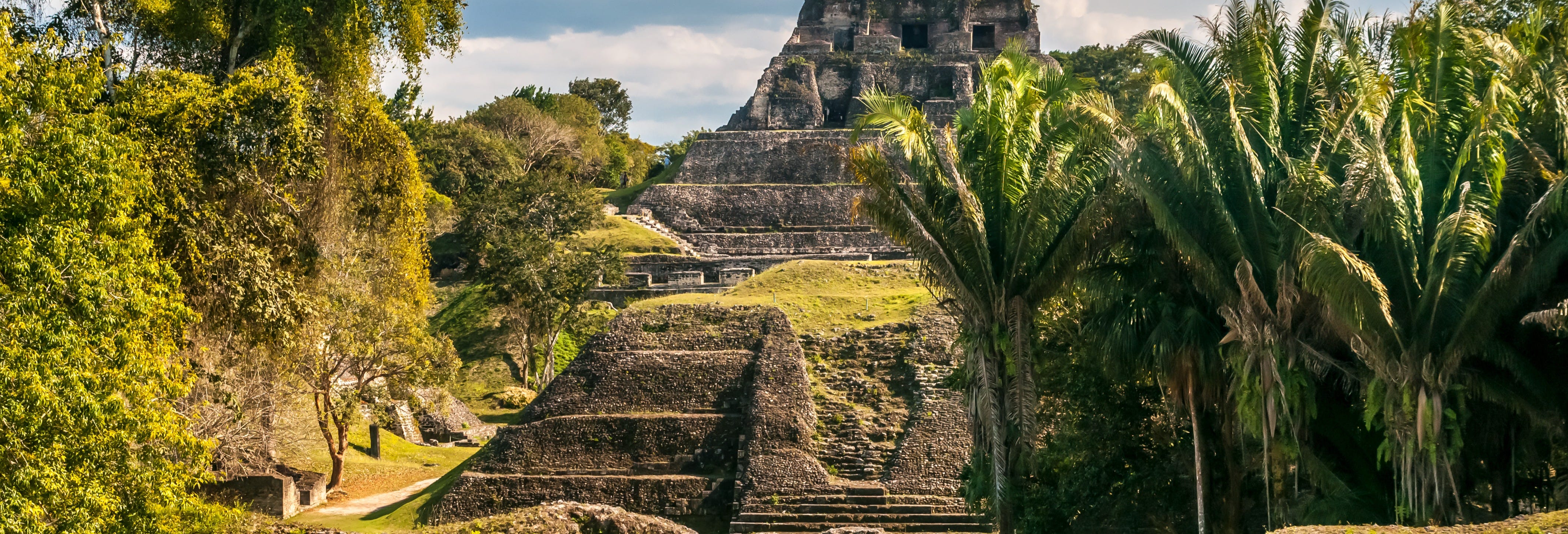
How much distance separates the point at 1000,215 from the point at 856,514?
22.5 ft

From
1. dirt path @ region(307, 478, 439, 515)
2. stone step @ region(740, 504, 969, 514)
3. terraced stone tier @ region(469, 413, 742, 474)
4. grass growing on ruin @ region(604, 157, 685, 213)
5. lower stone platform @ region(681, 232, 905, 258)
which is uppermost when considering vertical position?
grass growing on ruin @ region(604, 157, 685, 213)

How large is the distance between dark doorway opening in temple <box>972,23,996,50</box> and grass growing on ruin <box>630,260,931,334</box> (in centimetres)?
1779

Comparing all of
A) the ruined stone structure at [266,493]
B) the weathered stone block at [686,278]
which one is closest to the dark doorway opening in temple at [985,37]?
the weathered stone block at [686,278]

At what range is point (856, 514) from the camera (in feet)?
58.6

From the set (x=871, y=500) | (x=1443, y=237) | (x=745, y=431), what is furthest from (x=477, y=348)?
(x=1443, y=237)

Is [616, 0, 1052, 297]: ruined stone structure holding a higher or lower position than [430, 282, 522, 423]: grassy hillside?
higher

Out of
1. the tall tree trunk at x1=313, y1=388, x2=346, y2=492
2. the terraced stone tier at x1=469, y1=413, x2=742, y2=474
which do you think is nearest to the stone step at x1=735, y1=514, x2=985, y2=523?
the terraced stone tier at x1=469, y1=413, x2=742, y2=474

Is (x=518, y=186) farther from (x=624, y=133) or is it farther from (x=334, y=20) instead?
(x=624, y=133)

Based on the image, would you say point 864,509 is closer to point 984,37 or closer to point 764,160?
point 764,160

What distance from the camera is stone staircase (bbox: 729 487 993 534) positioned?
17.4m

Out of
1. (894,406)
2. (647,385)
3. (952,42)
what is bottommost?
(894,406)

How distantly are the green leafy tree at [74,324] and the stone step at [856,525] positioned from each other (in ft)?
26.1

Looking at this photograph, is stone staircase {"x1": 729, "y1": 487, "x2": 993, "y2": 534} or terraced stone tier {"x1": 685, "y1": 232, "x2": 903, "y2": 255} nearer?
stone staircase {"x1": 729, "y1": 487, "x2": 993, "y2": 534}

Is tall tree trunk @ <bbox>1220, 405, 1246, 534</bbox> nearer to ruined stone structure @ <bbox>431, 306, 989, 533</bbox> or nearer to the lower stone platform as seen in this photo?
ruined stone structure @ <bbox>431, 306, 989, 533</bbox>
